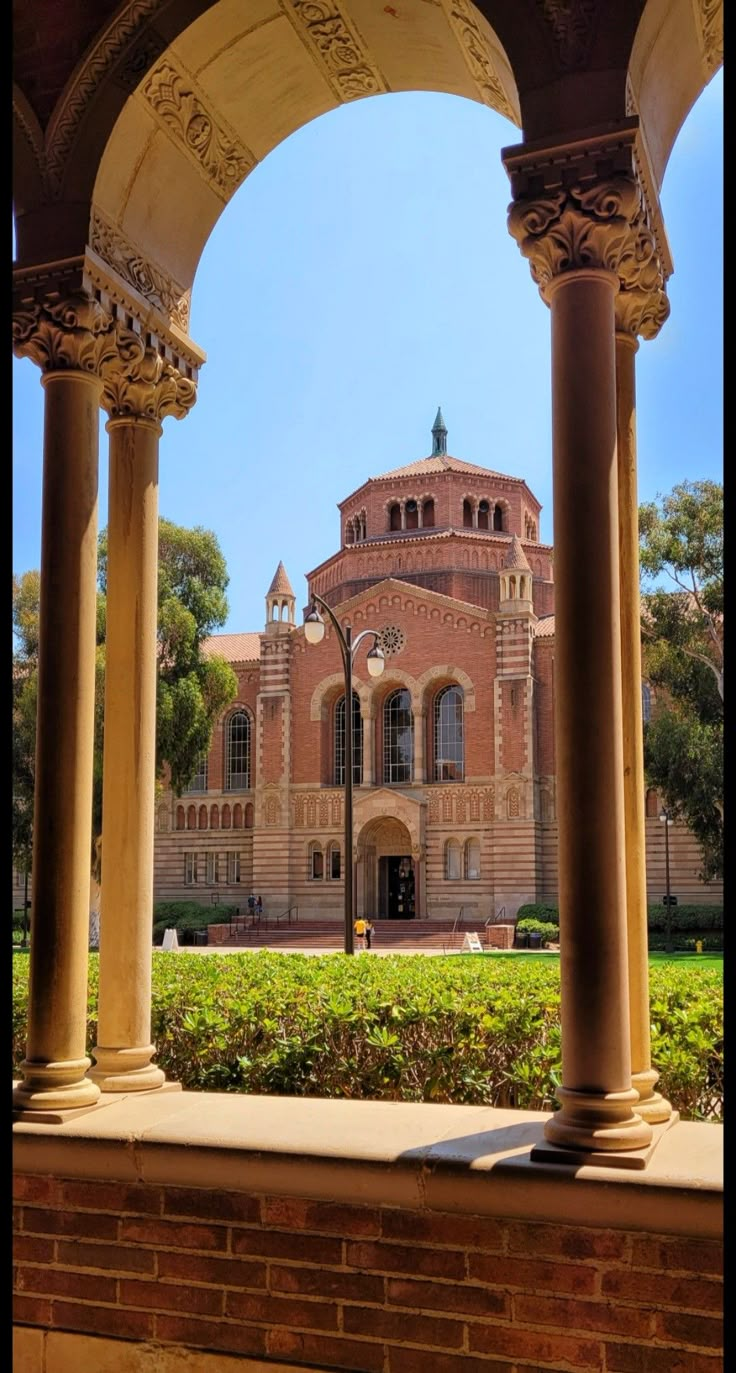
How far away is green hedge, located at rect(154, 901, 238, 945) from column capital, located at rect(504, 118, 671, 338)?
4402cm

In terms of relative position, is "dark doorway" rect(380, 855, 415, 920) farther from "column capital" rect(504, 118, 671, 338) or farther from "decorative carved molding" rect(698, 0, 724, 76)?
"column capital" rect(504, 118, 671, 338)

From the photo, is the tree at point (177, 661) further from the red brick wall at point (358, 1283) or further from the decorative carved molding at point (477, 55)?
the red brick wall at point (358, 1283)

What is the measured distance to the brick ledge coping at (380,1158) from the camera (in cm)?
371

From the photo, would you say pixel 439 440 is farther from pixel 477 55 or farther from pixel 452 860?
pixel 477 55

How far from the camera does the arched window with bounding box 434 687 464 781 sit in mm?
48500

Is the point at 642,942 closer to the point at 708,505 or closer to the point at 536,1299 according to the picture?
the point at 536,1299

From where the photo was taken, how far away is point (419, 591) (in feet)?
163

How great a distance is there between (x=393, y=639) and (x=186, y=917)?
570 inches

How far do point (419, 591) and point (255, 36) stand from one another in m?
44.3

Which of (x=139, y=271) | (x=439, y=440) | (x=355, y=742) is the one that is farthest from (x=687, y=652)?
(x=439, y=440)

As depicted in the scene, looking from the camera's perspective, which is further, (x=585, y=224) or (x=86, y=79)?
(x=86, y=79)

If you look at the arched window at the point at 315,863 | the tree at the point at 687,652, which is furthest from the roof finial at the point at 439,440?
the tree at the point at 687,652

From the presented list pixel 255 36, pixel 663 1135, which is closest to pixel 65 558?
pixel 255 36

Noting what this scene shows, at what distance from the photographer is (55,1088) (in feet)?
16.1
